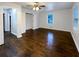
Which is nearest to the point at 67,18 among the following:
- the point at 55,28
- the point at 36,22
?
the point at 55,28

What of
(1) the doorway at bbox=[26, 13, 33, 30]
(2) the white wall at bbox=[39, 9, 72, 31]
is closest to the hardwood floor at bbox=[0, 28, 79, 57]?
(2) the white wall at bbox=[39, 9, 72, 31]

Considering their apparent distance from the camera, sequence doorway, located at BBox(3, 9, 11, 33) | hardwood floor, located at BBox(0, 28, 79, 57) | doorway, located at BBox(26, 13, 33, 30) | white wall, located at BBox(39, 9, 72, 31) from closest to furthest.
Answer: hardwood floor, located at BBox(0, 28, 79, 57) → doorway, located at BBox(3, 9, 11, 33) → white wall, located at BBox(39, 9, 72, 31) → doorway, located at BBox(26, 13, 33, 30)

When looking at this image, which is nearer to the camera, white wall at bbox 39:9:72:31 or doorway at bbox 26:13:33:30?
white wall at bbox 39:9:72:31

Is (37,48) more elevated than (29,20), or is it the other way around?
(29,20)

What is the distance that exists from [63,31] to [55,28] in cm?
44

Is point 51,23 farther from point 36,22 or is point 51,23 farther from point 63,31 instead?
point 36,22

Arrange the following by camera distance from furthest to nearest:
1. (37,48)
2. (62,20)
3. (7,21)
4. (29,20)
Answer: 1. (29,20)
2. (62,20)
3. (7,21)
4. (37,48)

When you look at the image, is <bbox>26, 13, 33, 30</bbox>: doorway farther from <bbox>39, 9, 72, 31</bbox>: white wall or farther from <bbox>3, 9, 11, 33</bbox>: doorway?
<bbox>3, 9, 11, 33</bbox>: doorway

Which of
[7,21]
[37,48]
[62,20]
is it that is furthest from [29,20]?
[37,48]

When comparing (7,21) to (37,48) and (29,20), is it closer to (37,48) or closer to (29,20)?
(29,20)

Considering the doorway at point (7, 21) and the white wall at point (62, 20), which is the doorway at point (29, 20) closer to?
the white wall at point (62, 20)

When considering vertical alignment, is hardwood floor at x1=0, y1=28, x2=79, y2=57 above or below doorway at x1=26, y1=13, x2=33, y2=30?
below

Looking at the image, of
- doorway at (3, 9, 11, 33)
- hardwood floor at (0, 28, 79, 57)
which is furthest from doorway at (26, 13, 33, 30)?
hardwood floor at (0, 28, 79, 57)

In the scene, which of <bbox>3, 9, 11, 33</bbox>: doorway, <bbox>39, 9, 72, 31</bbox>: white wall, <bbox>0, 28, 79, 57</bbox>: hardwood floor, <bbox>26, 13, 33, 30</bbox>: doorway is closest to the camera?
<bbox>0, 28, 79, 57</bbox>: hardwood floor
